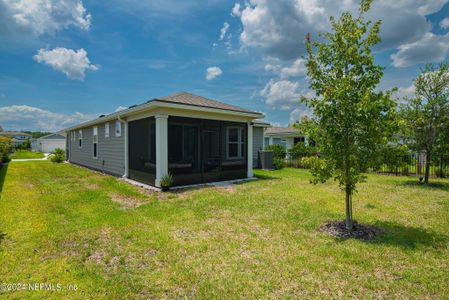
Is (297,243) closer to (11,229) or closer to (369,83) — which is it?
(369,83)

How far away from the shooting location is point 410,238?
12.9 feet

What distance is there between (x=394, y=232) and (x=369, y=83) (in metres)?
2.75

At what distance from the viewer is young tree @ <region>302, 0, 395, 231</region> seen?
3.99m

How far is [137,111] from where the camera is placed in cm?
914

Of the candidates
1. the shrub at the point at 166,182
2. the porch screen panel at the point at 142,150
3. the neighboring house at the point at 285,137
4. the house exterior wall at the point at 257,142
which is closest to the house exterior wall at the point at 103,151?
the porch screen panel at the point at 142,150

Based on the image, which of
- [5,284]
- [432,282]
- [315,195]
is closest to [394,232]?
[432,282]

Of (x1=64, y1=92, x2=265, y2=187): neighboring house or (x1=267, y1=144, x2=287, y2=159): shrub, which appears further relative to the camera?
(x1=267, y1=144, x2=287, y2=159): shrub

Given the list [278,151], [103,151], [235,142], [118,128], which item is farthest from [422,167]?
[103,151]

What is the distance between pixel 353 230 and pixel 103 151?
13492mm

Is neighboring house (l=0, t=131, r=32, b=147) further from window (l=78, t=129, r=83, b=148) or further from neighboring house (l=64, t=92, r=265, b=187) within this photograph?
neighboring house (l=64, t=92, r=265, b=187)

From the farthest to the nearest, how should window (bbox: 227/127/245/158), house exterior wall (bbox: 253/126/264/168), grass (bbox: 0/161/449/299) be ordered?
house exterior wall (bbox: 253/126/264/168) → window (bbox: 227/127/245/158) → grass (bbox: 0/161/449/299)

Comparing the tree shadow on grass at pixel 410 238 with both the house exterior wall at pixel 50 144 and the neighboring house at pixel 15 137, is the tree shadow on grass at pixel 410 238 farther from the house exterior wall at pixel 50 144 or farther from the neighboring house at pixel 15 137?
the neighboring house at pixel 15 137

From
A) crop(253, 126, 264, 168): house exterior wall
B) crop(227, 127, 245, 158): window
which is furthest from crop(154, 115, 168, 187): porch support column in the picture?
crop(253, 126, 264, 168): house exterior wall

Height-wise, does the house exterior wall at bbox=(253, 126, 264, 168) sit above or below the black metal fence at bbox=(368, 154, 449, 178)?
above
